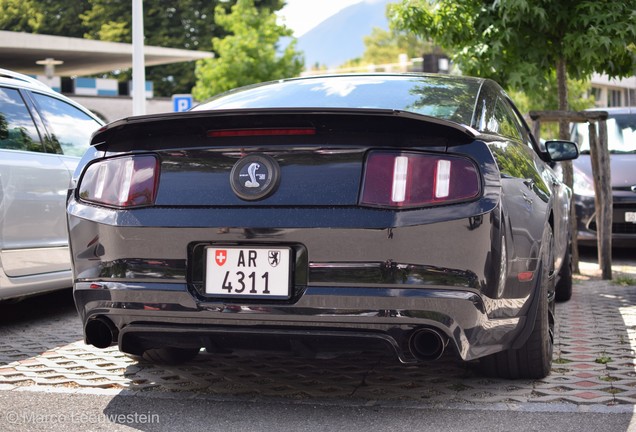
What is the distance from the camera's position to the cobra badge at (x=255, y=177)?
3.67 m

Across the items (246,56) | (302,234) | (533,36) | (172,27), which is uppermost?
(172,27)

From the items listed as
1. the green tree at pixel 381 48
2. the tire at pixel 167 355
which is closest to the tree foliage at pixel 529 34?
the tire at pixel 167 355

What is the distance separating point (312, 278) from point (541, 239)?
1222mm

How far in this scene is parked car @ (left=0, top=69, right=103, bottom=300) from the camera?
599cm

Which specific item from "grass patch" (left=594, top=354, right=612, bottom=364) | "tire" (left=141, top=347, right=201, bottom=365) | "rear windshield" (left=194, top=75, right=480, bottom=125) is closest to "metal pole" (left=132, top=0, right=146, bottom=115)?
"rear windshield" (left=194, top=75, right=480, bottom=125)

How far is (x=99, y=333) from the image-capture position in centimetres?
400

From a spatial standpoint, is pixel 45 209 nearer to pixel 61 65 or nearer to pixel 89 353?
pixel 89 353

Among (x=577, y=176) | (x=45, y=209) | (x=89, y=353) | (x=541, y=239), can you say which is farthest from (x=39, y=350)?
(x=577, y=176)

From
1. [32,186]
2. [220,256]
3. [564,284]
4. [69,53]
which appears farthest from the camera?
[69,53]

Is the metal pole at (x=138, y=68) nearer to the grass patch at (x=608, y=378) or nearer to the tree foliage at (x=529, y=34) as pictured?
the tree foliage at (x=529, y=34)

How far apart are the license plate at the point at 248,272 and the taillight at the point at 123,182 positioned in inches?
14.6

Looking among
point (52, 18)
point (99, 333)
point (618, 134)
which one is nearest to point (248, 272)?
point (99, 333)

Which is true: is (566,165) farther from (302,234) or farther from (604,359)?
(302,234)

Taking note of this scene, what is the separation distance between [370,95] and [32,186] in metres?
2.63
